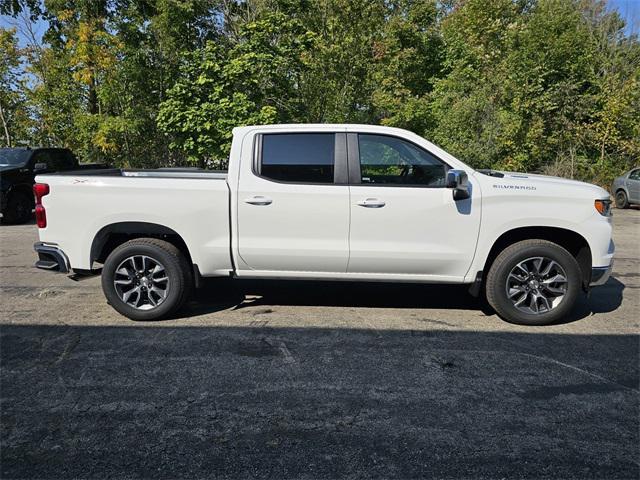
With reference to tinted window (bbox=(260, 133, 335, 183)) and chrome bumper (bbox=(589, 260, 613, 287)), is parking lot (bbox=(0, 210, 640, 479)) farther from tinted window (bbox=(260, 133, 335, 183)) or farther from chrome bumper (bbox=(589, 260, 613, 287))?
tinted window (bbox=(260, 133, 335, 183))

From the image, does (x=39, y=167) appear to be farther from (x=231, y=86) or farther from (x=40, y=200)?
(x=40, y=200)

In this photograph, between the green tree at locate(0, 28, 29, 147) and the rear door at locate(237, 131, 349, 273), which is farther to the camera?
the green tree at locate(0, 28, 29, 147)

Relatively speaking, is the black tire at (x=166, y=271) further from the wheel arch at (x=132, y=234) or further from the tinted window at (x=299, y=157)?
the tinted window at (x=299, y=157)

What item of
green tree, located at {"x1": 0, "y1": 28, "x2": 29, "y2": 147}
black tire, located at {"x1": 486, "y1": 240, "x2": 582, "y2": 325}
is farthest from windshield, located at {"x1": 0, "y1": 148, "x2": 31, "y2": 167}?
black tire, located at {"x1": 486, "y1": 240, "x2": 582, "y2": 325}

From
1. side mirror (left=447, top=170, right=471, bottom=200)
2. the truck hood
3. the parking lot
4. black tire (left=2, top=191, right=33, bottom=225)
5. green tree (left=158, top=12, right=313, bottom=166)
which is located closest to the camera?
the parking lot

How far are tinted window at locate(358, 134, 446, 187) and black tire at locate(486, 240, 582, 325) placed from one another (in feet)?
3.31

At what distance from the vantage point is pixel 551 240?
514 centimetres

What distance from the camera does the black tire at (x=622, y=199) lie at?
15.8 m

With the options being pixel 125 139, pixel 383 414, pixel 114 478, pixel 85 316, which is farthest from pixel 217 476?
pixel 125 139

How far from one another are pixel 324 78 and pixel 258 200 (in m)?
10.5

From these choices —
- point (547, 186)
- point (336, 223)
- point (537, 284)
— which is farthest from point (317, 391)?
point (547, 186)

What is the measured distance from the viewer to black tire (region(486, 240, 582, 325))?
4.82 meters

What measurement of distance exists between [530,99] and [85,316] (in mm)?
16932

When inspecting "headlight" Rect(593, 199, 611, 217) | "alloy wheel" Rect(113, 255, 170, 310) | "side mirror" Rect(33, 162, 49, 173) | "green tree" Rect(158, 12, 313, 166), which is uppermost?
"green tree" Rect(158, 12, 313, 166)
